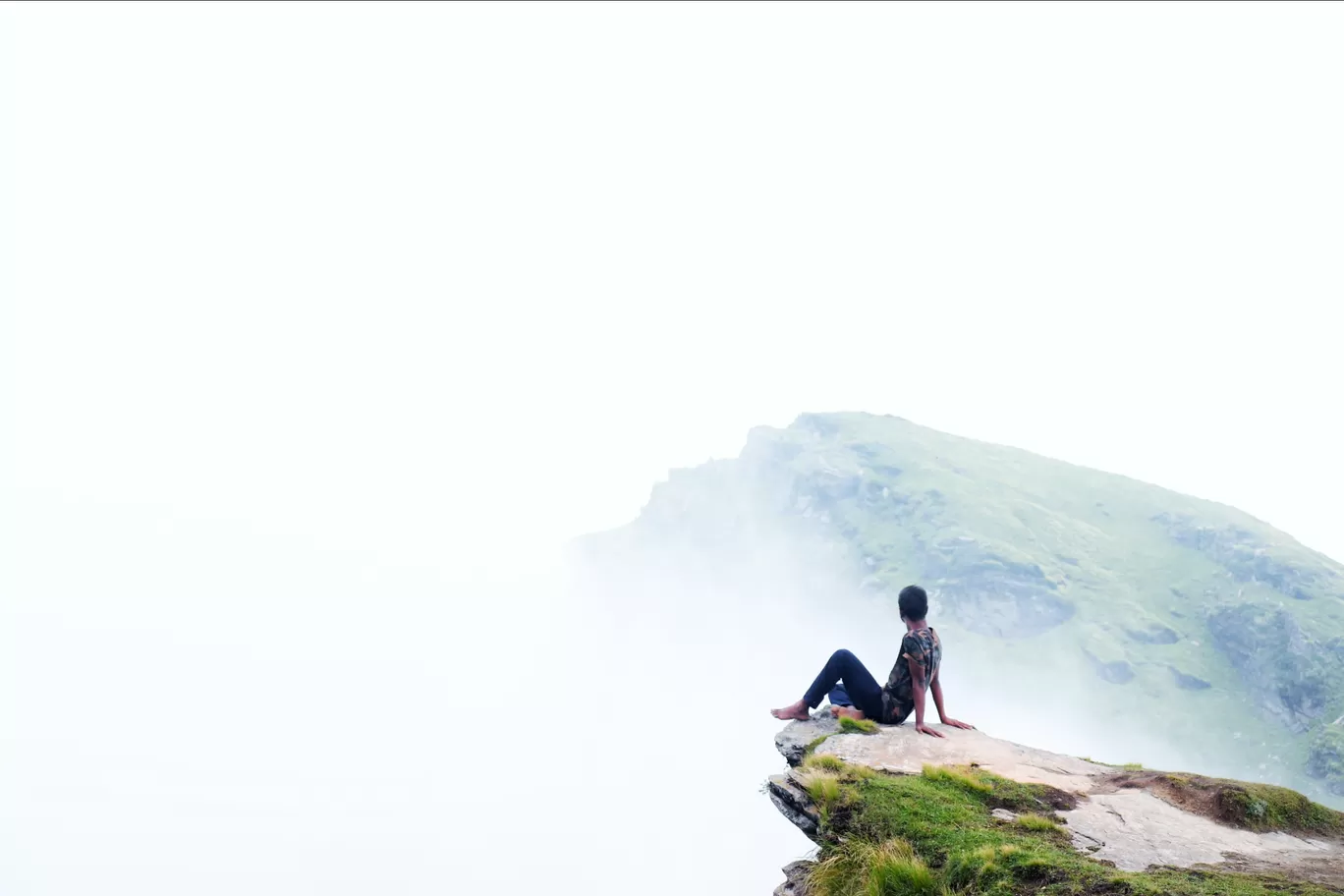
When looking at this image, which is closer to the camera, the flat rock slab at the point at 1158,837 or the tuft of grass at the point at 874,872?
the tuft of grass at the point at 874,872

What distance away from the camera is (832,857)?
43.2ft

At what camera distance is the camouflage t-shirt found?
1684cm

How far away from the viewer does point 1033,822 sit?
1248cm

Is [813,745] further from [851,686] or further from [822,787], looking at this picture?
[822,787]

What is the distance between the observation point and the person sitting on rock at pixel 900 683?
1689cm

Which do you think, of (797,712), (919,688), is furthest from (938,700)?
(797,712)

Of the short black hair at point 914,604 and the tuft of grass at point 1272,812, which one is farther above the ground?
the short black hair at point 914,604

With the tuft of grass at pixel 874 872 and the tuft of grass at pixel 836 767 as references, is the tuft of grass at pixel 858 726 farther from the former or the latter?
the tuft of grass at pixel 874 872

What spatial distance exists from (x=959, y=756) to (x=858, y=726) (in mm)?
2196

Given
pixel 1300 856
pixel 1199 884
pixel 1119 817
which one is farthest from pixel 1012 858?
pixel 1300 856

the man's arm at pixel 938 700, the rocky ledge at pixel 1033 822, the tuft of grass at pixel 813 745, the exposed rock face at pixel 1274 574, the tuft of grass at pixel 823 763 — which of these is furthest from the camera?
the exposed rock face at pixel 1274 574

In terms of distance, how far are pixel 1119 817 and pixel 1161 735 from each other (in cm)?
19821

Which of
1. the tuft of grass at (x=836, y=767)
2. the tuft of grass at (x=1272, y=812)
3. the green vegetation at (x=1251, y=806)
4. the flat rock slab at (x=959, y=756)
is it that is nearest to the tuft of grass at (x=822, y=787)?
the tuft of grass at (x=836, y=767)

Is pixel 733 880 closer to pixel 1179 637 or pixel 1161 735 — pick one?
pixel 1161 735
